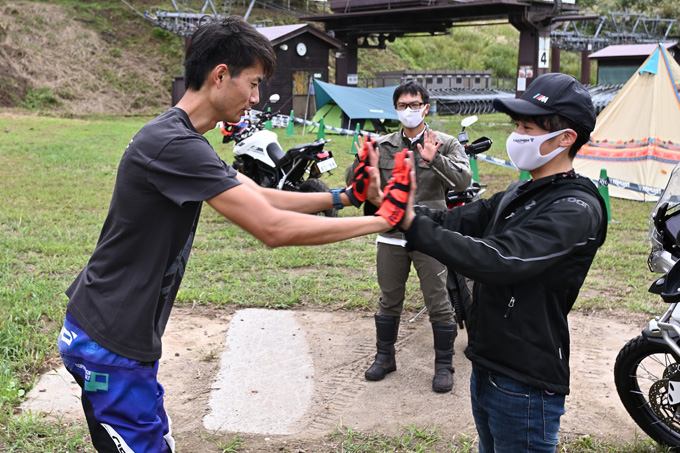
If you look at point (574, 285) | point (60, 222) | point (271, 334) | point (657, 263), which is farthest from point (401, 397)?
point (60, 222)

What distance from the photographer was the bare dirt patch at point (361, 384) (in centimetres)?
391

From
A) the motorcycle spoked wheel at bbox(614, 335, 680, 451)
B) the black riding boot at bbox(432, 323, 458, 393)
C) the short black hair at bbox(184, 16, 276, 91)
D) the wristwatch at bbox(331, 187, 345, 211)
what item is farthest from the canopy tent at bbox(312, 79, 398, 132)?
the short black hair at bbox(184, 16, 276, 91)

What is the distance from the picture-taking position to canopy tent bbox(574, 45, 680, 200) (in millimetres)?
10875

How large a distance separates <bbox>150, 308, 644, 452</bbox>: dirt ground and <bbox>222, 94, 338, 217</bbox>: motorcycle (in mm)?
3265

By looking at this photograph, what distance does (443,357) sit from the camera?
4.57 metres

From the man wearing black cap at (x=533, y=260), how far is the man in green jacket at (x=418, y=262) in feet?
6.81

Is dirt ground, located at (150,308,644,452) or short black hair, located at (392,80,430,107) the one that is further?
short black hair, located at (392,80,430,107)

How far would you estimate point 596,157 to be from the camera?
11602 millimetres

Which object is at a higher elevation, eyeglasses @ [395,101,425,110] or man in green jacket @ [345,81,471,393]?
eyeglasses @ [395,101,425,110]

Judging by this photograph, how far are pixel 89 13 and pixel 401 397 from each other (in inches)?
1279

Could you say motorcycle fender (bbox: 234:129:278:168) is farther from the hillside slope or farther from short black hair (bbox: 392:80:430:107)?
the hillside slope

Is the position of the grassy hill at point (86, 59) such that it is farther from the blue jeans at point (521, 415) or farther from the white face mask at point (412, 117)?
the blue jeans at point (521, 415)

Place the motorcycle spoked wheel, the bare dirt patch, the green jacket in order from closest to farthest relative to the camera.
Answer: the motorcycle spoked wheel → the bare dirt patch → the green jacket

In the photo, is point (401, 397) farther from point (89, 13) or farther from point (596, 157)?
point (89, 13)
